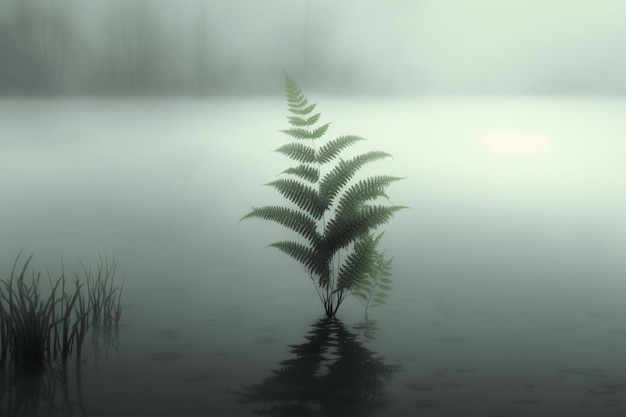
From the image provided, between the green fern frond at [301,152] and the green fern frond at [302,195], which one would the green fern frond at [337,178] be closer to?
the green fern frond at [302,195]

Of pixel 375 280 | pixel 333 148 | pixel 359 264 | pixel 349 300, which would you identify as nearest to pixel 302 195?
pixel 333 148

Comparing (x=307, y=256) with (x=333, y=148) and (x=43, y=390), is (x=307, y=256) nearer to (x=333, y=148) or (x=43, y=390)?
(x=333, y=148)

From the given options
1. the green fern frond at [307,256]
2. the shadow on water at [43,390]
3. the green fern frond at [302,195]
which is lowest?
the shadow on water at [43,390]

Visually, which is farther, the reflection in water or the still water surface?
the still water surface

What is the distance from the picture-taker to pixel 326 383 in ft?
15.0

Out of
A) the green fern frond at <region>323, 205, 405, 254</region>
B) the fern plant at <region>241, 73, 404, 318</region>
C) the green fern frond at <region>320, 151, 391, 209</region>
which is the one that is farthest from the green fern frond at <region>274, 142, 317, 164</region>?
the green fern frond at <region>323, 205, 405, 254</region>

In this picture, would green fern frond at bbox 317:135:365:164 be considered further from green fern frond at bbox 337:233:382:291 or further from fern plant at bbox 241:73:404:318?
green fern frond at bbox 337:233:382:291

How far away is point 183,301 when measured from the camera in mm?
6375

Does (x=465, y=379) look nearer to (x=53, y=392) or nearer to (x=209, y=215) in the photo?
(x=53, y=392)

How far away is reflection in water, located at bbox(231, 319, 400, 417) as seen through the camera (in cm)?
421

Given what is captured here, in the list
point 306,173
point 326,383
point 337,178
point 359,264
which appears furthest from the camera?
point 306,173

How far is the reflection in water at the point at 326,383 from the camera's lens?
4207 mm

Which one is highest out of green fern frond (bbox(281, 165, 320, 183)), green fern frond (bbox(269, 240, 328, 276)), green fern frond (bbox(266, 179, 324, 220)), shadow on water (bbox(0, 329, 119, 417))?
green fern frond (bbox(281, 165, 320, 183))

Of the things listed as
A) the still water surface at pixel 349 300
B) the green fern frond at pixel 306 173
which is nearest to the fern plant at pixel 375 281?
the still water surface at pixel 349 300
